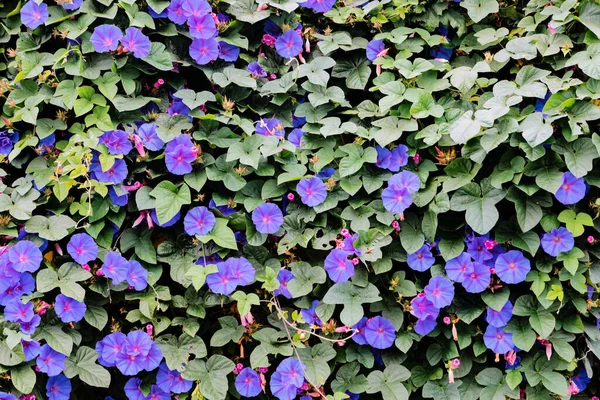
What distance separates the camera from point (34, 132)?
260 cm

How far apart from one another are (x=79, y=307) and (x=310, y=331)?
87cm

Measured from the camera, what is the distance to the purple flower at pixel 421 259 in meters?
2.39

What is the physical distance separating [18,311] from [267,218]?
970 millimetres

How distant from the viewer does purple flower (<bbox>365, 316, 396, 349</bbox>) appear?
2365 mm

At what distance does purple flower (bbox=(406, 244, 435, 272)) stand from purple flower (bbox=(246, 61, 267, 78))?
105cm

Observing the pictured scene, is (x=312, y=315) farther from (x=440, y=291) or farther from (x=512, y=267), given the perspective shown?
(x=512, y=267)

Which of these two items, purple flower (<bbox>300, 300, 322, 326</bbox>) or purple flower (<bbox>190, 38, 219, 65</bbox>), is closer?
purple flower (<bbox>300, 300, 322, 326</bbox>)

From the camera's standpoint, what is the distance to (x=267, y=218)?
2.41m

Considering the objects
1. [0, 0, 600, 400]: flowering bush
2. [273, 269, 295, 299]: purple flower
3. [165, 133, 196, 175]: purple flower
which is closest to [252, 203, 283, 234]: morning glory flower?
[0, 0, 600, 400]: flowering bush

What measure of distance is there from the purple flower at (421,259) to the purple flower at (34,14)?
5.98 ft

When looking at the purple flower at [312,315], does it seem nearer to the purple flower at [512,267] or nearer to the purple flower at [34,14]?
the purple flower at [512,267]

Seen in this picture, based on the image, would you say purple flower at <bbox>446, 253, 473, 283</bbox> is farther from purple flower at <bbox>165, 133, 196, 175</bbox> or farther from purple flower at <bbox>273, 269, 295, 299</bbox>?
purple flower at <bbox>165, 133, 196, 175</bbox>

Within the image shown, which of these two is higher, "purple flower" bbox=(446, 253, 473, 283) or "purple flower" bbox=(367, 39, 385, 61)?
"purple flower" bbox=(367, 39, 385, 61)

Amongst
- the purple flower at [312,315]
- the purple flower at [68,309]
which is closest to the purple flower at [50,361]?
the purple flower at [68,309]
